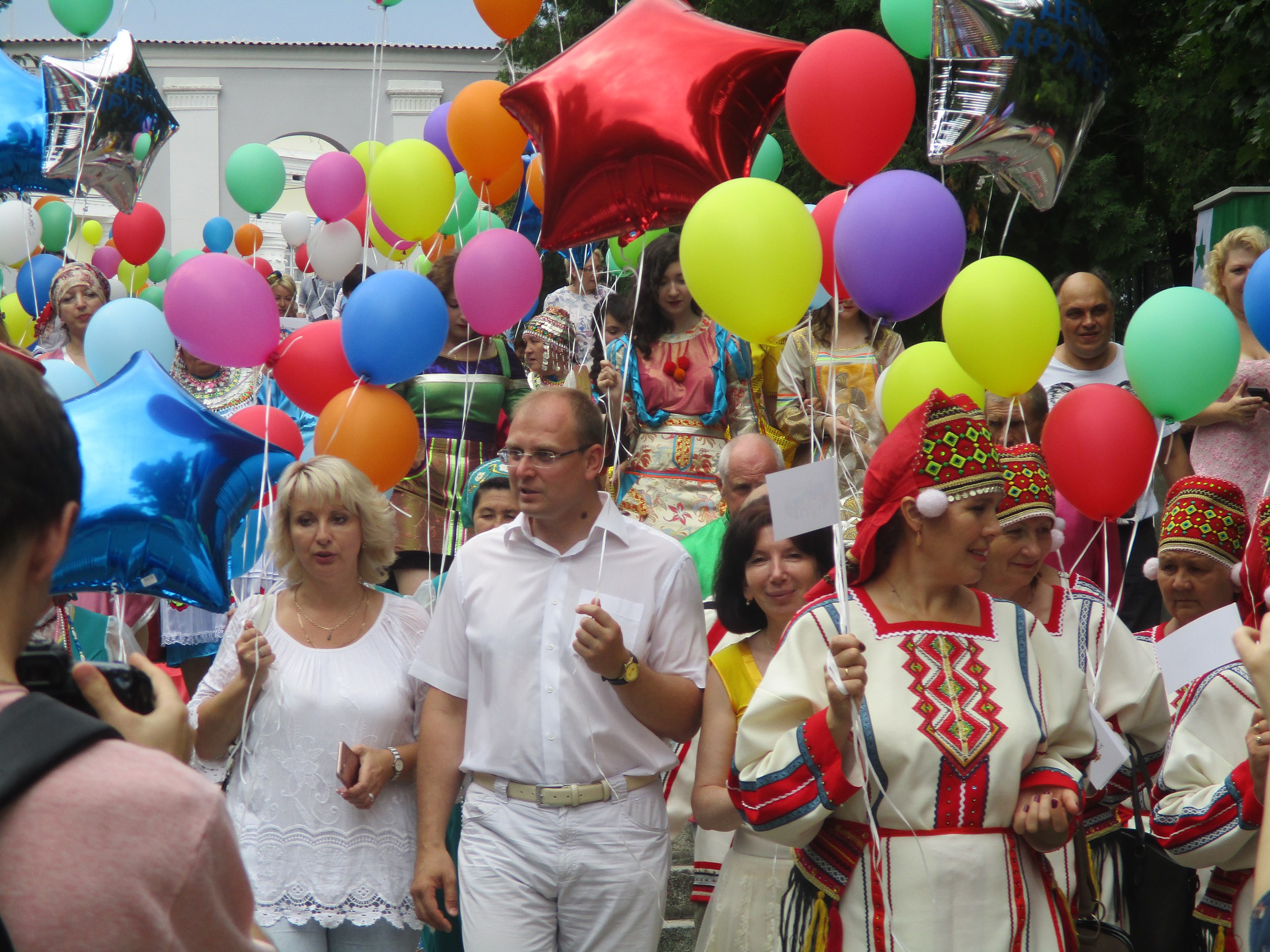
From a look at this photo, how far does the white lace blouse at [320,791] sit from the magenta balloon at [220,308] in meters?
1.28

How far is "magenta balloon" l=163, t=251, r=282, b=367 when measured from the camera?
14.8 ft

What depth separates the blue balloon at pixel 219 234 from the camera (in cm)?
1239

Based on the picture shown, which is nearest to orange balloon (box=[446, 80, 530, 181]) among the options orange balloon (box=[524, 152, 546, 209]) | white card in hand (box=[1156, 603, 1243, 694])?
orange balloon (box=[524, 152, 546, 209])

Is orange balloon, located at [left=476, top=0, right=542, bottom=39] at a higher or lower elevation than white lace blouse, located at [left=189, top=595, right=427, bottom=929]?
higher

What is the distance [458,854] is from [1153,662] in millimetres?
1906

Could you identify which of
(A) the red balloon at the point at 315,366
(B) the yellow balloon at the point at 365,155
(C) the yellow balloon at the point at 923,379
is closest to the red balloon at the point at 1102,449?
(C) the yellow balloon at the point at 923,379

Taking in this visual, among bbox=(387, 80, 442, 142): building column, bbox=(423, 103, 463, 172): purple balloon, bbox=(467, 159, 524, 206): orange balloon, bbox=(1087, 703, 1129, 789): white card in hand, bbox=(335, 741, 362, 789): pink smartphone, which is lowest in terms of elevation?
bbox=(335, 741, 362, 789): pink smartphone

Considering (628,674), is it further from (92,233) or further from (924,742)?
(92,233)

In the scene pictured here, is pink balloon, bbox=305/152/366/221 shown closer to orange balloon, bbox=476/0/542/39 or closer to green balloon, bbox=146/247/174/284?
orange balloon, bbox=476/0/542/39

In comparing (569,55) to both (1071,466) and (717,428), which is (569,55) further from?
(1071,466)

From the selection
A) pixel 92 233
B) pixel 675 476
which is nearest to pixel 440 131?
pixel 675 476

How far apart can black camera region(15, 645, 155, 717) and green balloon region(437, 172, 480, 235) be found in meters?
5.85

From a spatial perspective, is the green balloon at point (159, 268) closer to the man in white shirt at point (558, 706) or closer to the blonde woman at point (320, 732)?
the blonde woman at point (320, 732)

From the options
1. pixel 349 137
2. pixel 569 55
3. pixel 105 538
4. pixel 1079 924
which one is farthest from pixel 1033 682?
pixel 349 137
